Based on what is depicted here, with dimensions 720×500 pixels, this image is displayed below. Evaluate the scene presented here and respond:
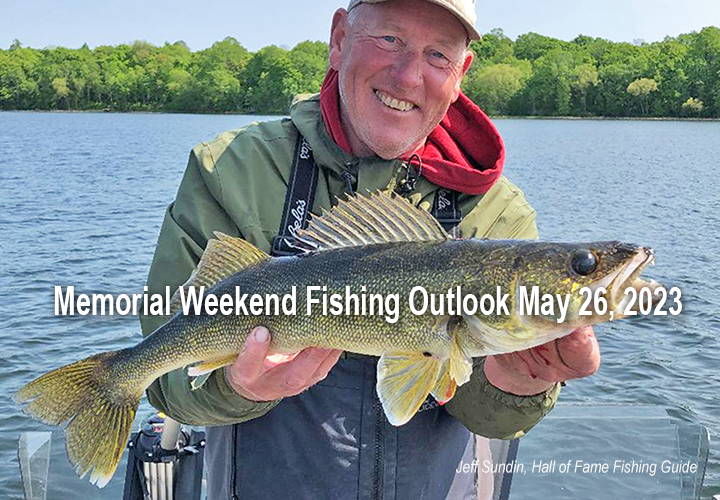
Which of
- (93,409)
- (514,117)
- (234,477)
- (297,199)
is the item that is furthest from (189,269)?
(514,117)

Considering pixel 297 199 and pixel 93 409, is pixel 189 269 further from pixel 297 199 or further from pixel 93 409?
pixel 93 409

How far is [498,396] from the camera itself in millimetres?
3127

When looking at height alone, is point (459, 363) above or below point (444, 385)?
above

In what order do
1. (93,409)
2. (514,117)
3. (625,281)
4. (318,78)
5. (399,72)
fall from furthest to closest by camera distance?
(318,78) → (514,117) → (399,72) → (93,409) → (625,281)

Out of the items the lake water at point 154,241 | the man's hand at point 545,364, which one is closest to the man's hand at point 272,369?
the man's hand at point 545,364

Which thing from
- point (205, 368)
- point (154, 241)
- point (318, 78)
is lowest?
point (154, 241)

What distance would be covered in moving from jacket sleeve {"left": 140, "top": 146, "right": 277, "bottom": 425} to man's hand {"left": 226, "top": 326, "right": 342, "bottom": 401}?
0.12 m

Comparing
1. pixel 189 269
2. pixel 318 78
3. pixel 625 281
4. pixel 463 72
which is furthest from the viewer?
pixel 318 78

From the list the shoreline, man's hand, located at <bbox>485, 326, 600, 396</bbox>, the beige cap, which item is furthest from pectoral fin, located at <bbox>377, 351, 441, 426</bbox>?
the shoreline

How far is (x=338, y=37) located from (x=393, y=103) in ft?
1.86

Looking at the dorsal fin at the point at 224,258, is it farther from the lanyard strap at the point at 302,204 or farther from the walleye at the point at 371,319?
the lanyard strap at the point at 302,204

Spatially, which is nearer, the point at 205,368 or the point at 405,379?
the point at 405,379

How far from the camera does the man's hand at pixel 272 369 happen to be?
2.67m

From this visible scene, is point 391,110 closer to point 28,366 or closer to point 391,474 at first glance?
point 391,474
